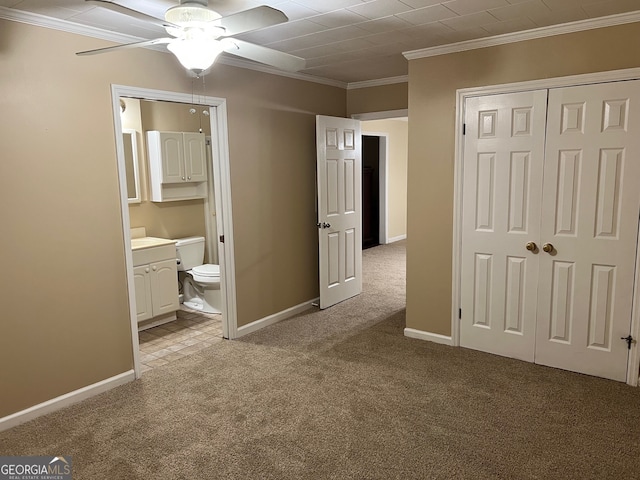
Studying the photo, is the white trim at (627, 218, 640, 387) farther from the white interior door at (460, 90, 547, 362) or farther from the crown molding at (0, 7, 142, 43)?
the crown molding at (0, 7, 142, 43)

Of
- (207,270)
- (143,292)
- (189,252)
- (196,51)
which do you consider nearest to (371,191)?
(189,252)

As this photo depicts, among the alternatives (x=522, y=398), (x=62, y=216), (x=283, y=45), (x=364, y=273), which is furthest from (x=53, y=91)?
(x=364, y=273)

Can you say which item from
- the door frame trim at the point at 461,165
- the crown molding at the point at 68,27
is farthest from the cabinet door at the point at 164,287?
the door frame trim at the point at 461,165

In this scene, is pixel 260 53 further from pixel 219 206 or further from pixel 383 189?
pixel 383 189

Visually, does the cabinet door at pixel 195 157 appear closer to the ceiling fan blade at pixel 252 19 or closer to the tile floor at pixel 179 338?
the tile floor at pixel 179 338

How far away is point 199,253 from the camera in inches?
207

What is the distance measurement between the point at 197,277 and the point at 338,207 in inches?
63.3

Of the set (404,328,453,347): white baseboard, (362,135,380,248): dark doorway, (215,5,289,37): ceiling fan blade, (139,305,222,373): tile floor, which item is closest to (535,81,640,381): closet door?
(404,328,453,347): white baseboard

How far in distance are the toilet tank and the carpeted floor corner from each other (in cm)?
151

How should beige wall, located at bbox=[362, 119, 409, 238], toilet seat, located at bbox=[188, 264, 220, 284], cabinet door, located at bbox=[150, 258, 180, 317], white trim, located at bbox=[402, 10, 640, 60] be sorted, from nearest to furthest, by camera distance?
white trim, located at bbox=[402, 10, 640, 60] < cabinet door, located at bbox=[150, 258, 180, 317] < toilet seat, located at bbox=[188, 264, 220, 284] < beige wall, located at bbox=[362, 119, 409, 238]

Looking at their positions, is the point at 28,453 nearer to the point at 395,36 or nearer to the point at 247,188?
the point at 247,188

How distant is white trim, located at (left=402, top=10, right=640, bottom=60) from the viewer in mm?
2911

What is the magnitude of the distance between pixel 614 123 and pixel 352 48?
72.4 inches

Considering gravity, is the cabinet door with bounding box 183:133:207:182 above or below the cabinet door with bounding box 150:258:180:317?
above
